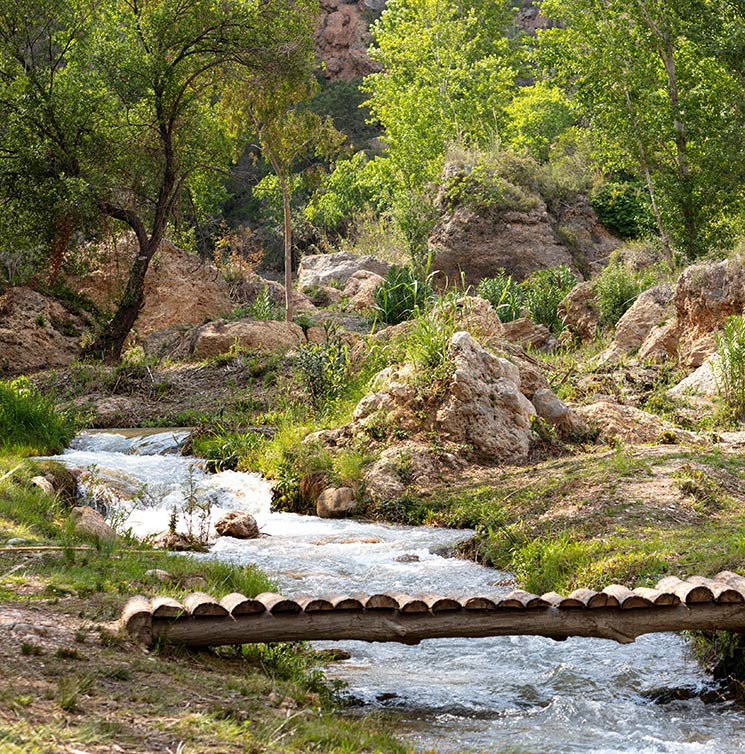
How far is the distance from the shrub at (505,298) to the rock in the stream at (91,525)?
11.9 m

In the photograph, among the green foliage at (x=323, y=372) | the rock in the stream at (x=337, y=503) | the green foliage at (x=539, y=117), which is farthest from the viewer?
the green foliage at (x=539, y=117)

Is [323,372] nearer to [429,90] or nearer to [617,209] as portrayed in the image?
[617,209]

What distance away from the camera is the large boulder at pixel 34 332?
19953 mm

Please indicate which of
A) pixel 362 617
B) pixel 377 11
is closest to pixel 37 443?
pixel 362 617

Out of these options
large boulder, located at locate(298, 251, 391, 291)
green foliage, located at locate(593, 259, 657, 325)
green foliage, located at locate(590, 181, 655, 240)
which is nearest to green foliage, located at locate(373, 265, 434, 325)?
green foliage, located at locate(593, 259, 657, 325)

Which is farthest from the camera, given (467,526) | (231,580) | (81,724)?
(467,526)

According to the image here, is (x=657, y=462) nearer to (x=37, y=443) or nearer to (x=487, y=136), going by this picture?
(x=37, y=443)

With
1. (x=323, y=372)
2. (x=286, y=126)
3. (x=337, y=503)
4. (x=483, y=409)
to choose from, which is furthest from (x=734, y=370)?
(x=286, y=126)

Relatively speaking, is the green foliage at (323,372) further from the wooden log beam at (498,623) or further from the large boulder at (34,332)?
the large boulder at (34,332)

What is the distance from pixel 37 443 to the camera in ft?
39.3

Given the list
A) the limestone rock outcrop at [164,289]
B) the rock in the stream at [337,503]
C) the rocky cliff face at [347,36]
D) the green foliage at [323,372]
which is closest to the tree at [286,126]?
the limestone rock outcrop at [164,289]

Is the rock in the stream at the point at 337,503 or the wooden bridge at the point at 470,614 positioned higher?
the rock in the stream at the point at 337,503

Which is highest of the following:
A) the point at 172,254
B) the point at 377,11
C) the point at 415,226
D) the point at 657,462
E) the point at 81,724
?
the point at 377,11

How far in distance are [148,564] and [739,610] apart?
3329 millimetres
